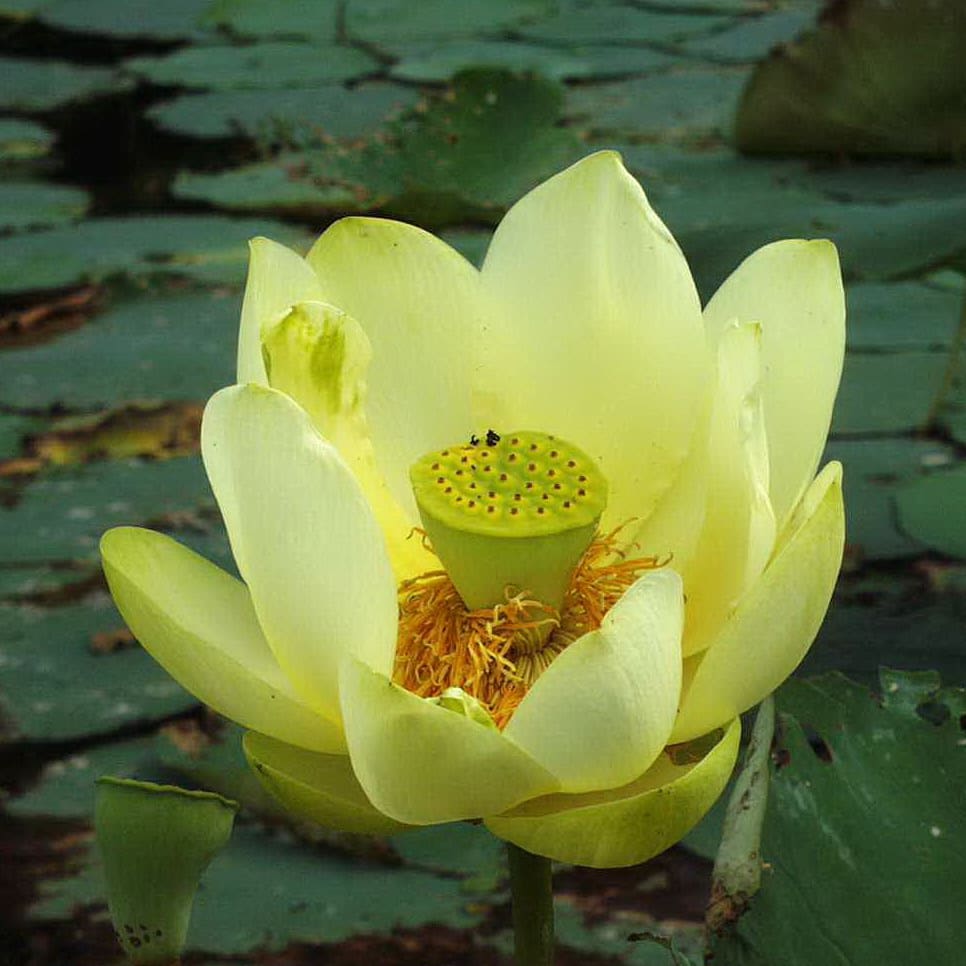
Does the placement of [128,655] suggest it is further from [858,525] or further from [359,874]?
[858,525]

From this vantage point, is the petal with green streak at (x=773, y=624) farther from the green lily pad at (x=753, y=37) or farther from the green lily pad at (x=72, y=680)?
the green lily pad at (x=753, y=37)

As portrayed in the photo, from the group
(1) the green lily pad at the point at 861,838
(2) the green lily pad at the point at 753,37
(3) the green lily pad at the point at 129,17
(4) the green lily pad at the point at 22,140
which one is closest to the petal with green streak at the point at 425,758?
(1) the green lily pad at the point at 861,838

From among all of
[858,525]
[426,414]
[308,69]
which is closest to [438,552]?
[426,414]

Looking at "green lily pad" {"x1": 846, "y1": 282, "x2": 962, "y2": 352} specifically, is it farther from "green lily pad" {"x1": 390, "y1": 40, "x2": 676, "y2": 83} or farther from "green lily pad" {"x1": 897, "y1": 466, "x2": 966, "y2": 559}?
"green lily pad" {"x1": 390, "y1": 40, "x2": 676, "y2": 83}

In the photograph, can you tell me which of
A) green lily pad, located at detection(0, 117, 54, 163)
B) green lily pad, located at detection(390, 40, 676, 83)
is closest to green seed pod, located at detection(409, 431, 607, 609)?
green lily pad, located at detection(0, 117, 54, 163)

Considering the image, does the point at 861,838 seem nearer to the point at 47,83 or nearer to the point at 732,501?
the point at 732,501

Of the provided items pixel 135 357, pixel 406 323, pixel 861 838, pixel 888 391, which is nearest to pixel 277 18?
pixel 135 357

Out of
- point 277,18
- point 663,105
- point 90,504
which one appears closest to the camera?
point 90,504
